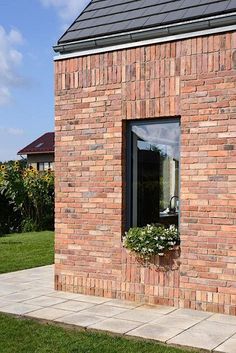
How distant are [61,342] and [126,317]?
115 centimetres

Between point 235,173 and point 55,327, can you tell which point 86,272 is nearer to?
point 55,327

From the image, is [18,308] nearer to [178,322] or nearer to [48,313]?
[48,313]

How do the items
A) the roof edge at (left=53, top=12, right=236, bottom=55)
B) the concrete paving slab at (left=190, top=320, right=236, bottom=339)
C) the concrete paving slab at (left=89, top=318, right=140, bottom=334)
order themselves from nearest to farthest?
the concrete paving slab at (left=190, top=320, right=236, bottom=339) → the concrete paving slab at (left=89, top=318, right=140, bottom=334) → the roof edge at (left=53, top=12, right=236, bottom=55)

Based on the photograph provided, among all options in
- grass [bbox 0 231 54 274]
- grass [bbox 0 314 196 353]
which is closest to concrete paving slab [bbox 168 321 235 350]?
grass [bbox 0 314 196 353]

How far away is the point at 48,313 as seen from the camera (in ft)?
21.7

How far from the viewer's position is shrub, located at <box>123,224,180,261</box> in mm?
6996

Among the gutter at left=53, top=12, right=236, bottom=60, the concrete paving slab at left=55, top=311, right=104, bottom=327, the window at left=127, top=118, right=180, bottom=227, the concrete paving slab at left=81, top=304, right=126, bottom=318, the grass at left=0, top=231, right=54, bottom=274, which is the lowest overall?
the concrete paving slab at left=55, top=311, right=104, bottom=327

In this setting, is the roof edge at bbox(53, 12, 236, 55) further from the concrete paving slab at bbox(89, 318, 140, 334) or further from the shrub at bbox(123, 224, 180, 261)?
the concrete paving slab at bbox(89, 318, 140, 334)

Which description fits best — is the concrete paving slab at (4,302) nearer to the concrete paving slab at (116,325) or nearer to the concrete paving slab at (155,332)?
the concrete paving slab at (116,325)

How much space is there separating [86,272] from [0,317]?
1.65 meters

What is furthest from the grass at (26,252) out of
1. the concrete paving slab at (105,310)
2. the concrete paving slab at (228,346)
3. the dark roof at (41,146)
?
the dark roof at (41,146)

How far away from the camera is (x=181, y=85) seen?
6.89 meters

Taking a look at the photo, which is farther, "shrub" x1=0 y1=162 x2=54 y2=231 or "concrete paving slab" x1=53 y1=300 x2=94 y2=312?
"shrub" x1=0 y1=162 x2=54 y2=231

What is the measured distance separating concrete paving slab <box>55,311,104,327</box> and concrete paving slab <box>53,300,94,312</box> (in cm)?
33
